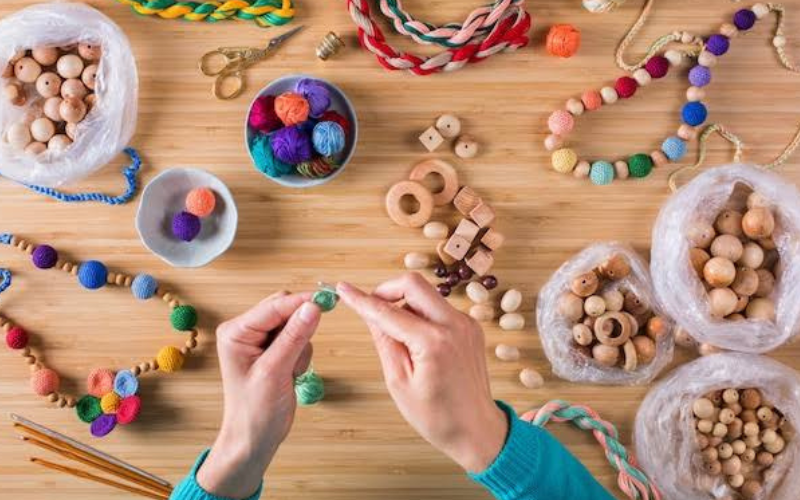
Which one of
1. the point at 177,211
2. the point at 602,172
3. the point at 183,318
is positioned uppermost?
the point at 602,172

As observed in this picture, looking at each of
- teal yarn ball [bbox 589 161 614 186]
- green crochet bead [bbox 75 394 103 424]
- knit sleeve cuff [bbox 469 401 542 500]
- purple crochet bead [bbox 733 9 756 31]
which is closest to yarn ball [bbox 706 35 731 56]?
purple crochet bead [bbox 733 9 756 31]

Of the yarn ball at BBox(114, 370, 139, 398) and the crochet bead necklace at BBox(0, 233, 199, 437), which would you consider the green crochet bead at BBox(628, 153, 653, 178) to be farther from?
the yarn ball at BBox(114, 370, 139, 398)

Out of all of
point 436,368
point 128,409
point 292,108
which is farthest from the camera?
point 128,409

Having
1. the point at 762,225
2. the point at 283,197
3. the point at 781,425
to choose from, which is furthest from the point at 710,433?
the point at 283,197

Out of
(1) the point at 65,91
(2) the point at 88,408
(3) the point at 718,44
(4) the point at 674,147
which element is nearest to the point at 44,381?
(2) the point at 88,408

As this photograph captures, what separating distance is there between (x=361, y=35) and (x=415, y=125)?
0.16m

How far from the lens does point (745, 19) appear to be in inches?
43.5

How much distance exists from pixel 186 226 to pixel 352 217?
0.26 m

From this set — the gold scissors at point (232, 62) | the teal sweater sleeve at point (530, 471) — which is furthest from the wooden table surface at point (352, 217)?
the teal sweater sleeve at point (530, 471)

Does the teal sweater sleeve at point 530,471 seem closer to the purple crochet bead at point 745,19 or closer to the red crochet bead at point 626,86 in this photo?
the red crochet bead at point 626,86

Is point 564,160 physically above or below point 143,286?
above

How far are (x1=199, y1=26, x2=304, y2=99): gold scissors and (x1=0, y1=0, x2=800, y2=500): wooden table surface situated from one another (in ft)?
0.05

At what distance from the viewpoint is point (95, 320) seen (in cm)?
116

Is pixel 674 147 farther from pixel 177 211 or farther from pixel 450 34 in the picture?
pixel 177 211
